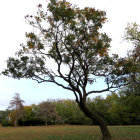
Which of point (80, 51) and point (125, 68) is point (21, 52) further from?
point (125, 68)

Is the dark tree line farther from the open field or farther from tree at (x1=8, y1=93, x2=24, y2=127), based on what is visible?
the open field

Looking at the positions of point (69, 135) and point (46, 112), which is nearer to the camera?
point (69, 135)

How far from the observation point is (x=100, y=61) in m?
17.8

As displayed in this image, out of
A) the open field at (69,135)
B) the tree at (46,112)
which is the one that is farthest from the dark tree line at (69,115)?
the open field at (69,135)

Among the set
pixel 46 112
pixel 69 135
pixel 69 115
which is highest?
pixel 46 112

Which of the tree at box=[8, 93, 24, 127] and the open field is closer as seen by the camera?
the open field

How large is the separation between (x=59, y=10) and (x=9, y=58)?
21.5 feet

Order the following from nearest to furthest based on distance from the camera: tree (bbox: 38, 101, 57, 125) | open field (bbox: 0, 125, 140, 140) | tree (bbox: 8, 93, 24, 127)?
open field (bbox: 0, 125, 140, 140)
tree (bbox: 8, 93, 24, 127)
tree (bbox: 38, 101, 57, 125)

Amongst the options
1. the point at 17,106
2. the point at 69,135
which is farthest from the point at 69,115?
the point at 69,135

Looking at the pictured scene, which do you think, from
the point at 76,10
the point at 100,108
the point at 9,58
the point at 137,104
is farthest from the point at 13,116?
the point at 76,10

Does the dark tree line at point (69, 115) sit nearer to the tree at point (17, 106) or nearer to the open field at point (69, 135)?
the tree at point (17, 106)

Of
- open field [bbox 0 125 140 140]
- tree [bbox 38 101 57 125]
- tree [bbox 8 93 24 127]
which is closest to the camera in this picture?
open field [bbox 0 125 140 140]

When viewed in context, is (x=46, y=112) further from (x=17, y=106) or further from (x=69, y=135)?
(x=69, y=135)

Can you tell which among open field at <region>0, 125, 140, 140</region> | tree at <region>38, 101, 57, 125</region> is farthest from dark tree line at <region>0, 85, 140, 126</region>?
open field at <region>0, 125, 140, 140</region>
